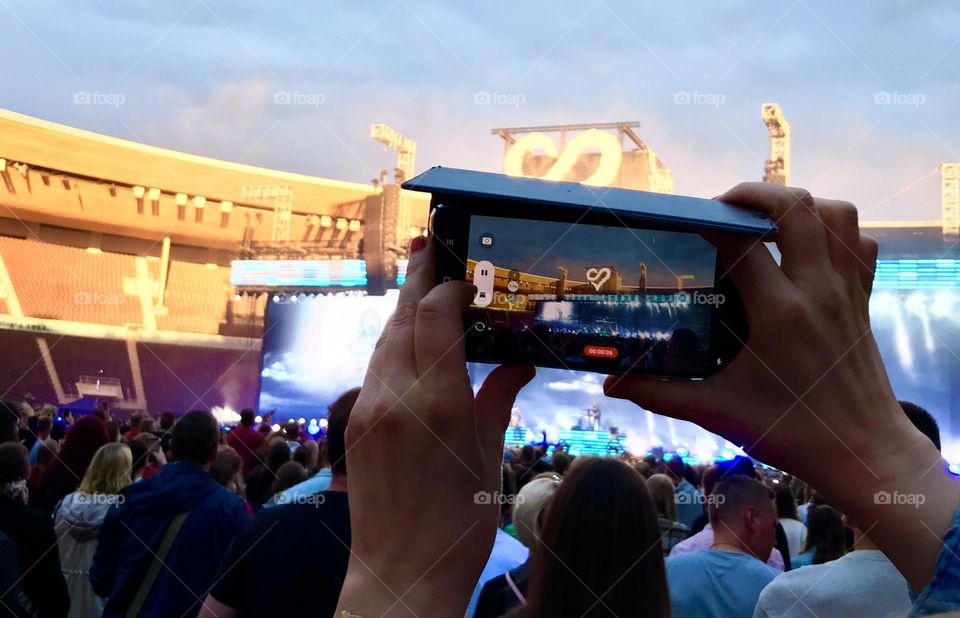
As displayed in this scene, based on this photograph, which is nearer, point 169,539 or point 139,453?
point 169,539

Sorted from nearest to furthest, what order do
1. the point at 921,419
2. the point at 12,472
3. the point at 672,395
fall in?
the point at 672,395 < the point at 921,419 < the point at 12,472

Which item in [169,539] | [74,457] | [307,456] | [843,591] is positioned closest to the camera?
[843,591]

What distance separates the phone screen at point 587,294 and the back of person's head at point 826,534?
380 centimetres

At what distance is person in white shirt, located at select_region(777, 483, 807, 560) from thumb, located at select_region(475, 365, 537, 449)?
4.99m

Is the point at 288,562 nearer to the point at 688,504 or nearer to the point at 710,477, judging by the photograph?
the point at 710,477

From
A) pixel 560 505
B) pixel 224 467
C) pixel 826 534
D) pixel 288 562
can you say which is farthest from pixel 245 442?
pixel 560 505

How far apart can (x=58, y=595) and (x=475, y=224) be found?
385 cm

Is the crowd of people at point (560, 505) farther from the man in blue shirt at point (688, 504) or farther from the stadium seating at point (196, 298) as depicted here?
the stadium seating at point (196, 298)

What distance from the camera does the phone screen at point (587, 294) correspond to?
125 centimetres

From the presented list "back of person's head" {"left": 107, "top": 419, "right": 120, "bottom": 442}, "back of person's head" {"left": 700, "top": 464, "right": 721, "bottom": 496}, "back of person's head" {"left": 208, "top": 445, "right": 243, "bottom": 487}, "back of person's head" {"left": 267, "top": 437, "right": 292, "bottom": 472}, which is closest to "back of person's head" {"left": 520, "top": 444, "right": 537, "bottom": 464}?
"back of person's head" {"left": 267, "top": 437, "right": 292, "bottom": 472}

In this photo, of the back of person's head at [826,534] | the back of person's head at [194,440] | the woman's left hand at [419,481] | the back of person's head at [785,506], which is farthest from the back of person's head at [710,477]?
the woman's left hand at [419,481]

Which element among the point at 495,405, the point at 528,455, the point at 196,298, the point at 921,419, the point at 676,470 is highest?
the point at 196,298

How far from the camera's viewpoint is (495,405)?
1.19 m

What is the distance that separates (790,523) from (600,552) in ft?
15.2
